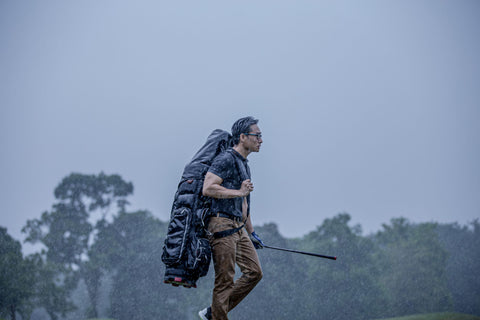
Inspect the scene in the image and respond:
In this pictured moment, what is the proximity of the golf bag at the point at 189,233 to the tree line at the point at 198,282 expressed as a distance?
44.9 m

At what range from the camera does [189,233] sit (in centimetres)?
418

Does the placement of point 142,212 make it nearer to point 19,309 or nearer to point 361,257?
point 19,309

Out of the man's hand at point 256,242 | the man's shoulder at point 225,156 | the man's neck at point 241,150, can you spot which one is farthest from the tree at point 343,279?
the man's shoulder at point 225,156

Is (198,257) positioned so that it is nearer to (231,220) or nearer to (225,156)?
(231,220)

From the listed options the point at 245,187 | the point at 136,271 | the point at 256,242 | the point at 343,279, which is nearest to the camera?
the point at 245,187

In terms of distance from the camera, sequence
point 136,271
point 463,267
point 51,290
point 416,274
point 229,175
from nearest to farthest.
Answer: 1. point 229,175
2. point 51,290
3. point 136,271
4. point 416,274
5. point 463,267

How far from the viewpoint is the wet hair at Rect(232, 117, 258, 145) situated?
476 cm

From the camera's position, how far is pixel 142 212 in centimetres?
5553

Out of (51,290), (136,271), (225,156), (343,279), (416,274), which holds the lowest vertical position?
(225,156)

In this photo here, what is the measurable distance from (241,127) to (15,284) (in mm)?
49288

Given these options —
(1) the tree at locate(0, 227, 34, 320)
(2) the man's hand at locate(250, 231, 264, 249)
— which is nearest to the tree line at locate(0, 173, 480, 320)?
(1) the tree at locate(0, 227, 34, 320)

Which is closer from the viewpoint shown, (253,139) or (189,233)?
(189,233)

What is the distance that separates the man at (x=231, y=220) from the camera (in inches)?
167

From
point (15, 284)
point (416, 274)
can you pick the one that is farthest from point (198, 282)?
point (416, 274)
